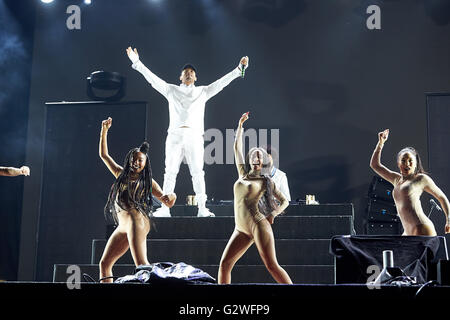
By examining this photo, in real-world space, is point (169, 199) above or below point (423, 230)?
above

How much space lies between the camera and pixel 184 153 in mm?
7805

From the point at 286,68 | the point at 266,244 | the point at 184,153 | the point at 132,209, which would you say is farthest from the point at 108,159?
the point at 286,68

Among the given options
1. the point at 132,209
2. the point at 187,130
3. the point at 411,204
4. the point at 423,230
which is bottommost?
the point at 423,230

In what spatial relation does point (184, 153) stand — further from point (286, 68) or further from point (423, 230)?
point (423, 230)

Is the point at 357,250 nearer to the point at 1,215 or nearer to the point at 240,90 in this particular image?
the point at 240,90

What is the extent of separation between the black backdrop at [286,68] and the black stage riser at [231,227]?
2784 millimetres

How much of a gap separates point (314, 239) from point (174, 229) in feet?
5.02

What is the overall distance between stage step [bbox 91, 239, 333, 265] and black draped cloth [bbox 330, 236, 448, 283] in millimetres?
1679

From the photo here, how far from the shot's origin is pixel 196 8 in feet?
34.1

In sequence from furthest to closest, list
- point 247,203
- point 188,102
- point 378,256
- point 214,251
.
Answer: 1. point 188,102
2. point 214,251
3. point 247,203
4. point 378,256

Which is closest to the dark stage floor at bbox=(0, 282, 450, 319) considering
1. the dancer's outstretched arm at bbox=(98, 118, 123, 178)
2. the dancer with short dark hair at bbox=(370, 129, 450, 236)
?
the dancer's outstretched arm at bbox=(98, 118, 123, 178)

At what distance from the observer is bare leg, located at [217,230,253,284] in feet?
17.8

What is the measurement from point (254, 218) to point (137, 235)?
42.3 inches

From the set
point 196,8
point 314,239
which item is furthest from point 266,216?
point 196,8
